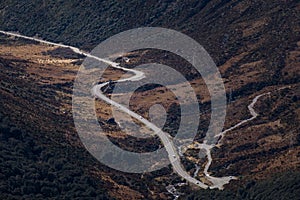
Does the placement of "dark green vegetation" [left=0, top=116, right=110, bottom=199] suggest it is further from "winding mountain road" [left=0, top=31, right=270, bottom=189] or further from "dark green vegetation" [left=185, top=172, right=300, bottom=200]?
"winding mountain road" [left=0, top=31, right=270, bottom=189]

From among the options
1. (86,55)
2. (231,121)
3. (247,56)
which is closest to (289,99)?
(231,121)

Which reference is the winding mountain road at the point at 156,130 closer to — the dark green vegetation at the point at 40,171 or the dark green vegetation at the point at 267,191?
the dark green vegetation at the point at 267,191

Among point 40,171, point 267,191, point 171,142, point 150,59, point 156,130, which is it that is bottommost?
point 267,191

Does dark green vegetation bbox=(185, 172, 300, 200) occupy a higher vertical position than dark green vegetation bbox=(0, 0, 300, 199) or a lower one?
lower

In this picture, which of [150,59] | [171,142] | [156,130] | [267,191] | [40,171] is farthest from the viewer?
[150,59]

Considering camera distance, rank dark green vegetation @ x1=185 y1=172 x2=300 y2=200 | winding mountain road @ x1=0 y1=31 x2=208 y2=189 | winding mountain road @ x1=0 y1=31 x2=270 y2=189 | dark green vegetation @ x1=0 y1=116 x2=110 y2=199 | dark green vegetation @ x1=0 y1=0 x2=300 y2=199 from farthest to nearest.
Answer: winding mountain road @ x1=0 y1=31 x2=208 y2=189 < winding mountain road @ x1=0 y1=31 x2=270 y2=189 < dark green vegetation @ x1=0 y1=0 x2=300 y2=199 < dark green vegetation @ x1=0 y1=116 x2=110 y2=199 < dark green vegetation @ x1=185 y1=172 x2=300 y2=200

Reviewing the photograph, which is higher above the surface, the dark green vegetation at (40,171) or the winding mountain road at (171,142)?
the winding mountain road at (171,142)

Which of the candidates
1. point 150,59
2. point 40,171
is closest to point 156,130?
point 150,59

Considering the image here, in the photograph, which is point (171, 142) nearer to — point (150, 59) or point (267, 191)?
point (267, 191)

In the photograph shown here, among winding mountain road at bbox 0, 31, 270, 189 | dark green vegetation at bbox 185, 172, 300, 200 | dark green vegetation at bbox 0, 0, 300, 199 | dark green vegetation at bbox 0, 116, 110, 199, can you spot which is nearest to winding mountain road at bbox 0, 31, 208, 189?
winding mountain road at bbox 0, 31, 270, 189

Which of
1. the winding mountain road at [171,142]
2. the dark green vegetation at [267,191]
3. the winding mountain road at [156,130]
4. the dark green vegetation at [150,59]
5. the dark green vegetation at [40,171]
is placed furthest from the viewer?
the winding mountain road at [156,130]

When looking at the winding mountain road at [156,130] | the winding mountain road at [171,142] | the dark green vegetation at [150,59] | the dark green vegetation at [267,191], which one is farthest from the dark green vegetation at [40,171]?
the winding mountain road at [171,142]

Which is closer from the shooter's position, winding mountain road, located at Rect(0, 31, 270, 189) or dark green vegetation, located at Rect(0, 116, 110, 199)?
dark green vegetation, located at Rect(0, 116, 110, 199)
